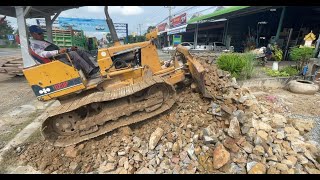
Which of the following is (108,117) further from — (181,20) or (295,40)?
(181,20)

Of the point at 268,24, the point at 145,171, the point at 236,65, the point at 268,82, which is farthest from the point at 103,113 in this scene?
the point at 268,24

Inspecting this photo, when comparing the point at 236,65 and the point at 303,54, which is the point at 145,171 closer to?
the point at 236,65

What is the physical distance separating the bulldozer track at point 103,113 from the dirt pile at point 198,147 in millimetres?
176

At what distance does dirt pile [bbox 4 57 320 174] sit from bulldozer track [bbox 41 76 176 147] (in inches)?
6.9

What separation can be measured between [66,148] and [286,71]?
26.1ft

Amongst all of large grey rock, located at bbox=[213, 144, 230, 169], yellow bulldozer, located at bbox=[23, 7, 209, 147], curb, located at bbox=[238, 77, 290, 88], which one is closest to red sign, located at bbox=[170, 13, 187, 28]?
curb, located at bbox=[238, 77, 290, 88]

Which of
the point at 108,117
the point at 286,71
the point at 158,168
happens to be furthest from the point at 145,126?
the point at 286,71

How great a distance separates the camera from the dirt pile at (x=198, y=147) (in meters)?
3.21

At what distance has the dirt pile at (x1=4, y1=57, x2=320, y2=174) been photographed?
10.5ft

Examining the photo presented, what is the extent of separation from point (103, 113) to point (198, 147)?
72.1 inches

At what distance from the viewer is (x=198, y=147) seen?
3.52 metres

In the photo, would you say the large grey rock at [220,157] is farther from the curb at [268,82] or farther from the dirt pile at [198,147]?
the curb at [268,82]

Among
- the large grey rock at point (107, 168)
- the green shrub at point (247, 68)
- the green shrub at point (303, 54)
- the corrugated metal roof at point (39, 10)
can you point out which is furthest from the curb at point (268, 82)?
the corrugated metal roof at point (39, 10)

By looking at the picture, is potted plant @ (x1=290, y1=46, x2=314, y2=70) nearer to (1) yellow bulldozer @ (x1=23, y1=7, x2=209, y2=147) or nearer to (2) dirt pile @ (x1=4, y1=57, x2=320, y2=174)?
(2) dirt pile @ (x1=4, y1=57, x2=320, y2=174)
